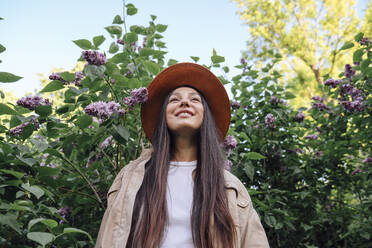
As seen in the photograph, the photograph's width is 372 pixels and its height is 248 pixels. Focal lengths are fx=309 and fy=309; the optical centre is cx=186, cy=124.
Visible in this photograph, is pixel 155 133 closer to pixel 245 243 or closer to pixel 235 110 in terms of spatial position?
pixel 245 243

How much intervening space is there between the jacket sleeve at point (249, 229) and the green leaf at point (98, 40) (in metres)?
1.10

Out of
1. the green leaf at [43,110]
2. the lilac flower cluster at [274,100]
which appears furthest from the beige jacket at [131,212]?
the lilac flower cluster at [274,100]

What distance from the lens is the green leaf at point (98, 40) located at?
5.14 ft

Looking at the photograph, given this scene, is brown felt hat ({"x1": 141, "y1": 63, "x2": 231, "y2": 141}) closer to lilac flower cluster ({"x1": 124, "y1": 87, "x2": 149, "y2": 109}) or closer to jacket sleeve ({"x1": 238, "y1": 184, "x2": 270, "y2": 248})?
lilac flower cluster ({"x1": 124, "y1": 87, "x2": 149, "y2": 109})

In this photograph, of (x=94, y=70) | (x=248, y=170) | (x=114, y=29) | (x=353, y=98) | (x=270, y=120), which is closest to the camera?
(x=94, y=70)

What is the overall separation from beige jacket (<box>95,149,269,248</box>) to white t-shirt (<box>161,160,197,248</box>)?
0.63 ft

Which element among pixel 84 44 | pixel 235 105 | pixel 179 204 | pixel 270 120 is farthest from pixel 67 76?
pixel 270 120

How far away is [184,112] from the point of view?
180cm

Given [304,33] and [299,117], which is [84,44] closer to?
[299,117]

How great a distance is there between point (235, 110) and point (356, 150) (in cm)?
131

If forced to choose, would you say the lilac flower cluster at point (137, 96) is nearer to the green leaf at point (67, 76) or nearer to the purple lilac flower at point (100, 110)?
the purple lilac flower at point (100, 110)

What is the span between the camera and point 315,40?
1260cm

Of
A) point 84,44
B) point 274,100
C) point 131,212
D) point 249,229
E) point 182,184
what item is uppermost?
point 84,44

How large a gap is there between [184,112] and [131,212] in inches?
24.9
